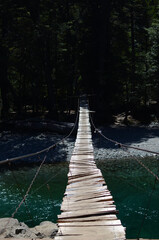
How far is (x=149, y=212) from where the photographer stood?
7.32 metres

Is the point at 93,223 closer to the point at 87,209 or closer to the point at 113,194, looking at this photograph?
the point at 87,209

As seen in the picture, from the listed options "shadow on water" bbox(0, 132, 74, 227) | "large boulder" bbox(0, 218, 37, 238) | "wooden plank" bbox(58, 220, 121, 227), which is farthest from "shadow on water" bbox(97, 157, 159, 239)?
"large boulder" bbox(0, 218, 37, 238)

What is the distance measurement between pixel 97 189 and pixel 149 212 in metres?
3.22

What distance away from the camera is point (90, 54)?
20094mm

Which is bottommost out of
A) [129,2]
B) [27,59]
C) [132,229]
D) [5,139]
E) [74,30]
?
[132,229]

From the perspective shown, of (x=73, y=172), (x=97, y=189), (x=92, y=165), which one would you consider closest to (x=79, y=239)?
(x=97, y=189)

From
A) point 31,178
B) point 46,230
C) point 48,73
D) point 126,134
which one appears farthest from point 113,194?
point 48,73

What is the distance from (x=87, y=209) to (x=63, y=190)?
494 cm

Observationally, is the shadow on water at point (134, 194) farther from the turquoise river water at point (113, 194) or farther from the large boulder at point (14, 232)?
the large boulder at point (14, 232)

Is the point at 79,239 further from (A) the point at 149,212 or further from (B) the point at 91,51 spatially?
(B) the point at 91,51

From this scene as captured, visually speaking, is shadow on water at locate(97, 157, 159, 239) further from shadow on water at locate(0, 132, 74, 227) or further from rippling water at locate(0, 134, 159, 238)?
shadow on water at locate(0, 132, 74, 227)

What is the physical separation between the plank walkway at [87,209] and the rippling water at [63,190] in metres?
0.87

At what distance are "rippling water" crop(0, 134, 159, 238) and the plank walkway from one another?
2.86 ft

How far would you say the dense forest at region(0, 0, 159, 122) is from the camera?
59.1 feet
